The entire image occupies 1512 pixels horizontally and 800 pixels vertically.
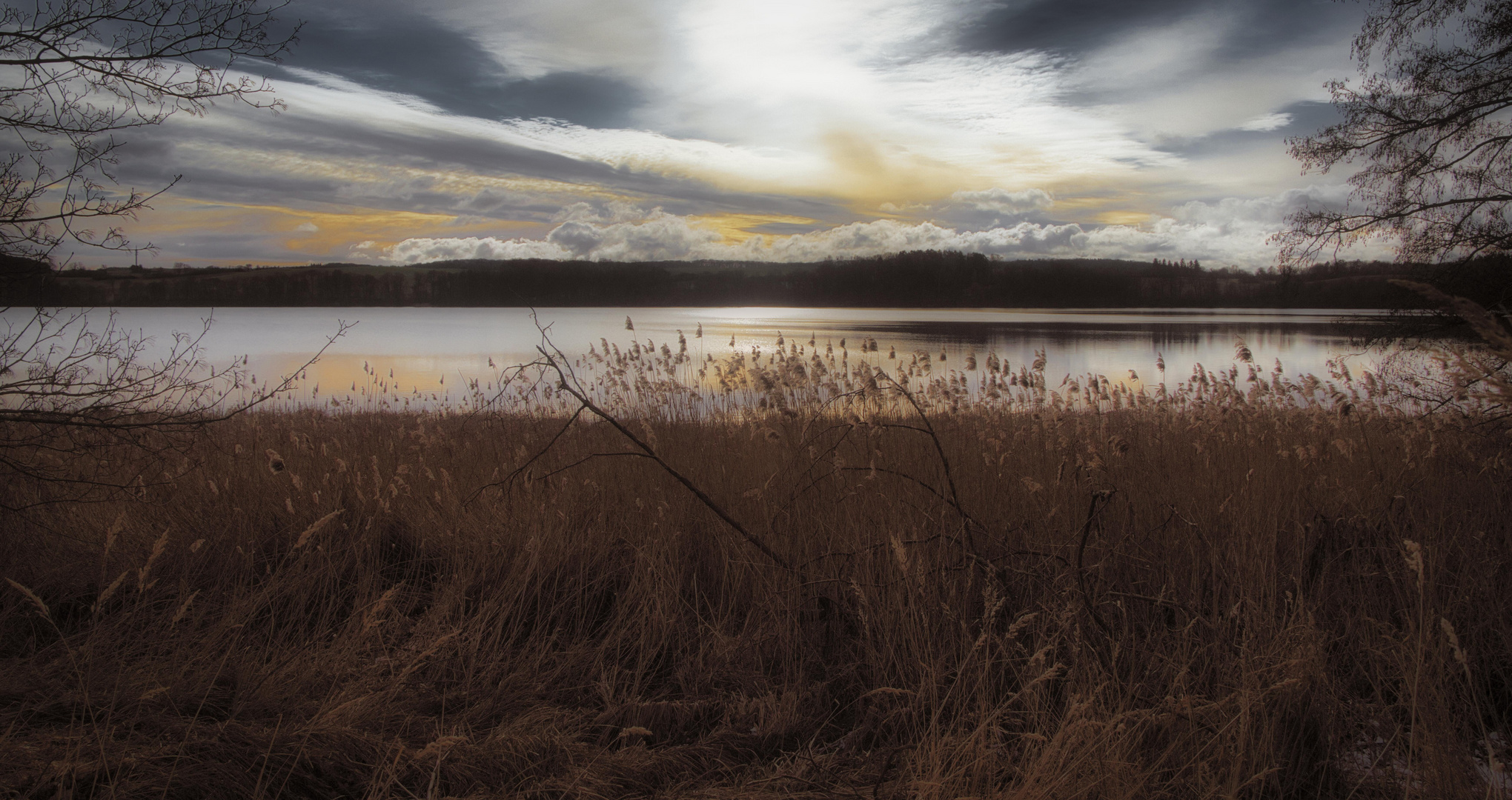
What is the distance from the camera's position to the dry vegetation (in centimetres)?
221

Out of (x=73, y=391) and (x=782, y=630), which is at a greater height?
(x=73, y=391)

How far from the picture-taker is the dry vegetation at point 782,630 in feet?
7.26

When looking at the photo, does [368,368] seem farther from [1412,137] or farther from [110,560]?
[1412,137]

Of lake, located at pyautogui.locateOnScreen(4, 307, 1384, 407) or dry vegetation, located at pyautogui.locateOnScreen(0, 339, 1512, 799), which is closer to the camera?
dry vegetation, located at pyautogui.locateOnScreen(0, 339, 1512, 799)

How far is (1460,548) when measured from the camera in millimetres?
3455

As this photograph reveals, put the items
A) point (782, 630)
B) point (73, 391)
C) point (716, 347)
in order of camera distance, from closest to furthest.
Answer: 1. point (782, 630)
2. point (73, 391)
3. point (716, 347)

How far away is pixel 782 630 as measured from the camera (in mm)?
3105

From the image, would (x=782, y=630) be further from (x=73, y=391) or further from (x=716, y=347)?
(x=716, y=347)

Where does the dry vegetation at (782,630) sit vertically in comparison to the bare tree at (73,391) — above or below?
below

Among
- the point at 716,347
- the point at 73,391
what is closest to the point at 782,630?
the point at 73,391

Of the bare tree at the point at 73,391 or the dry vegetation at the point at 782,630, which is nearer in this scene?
the dry vegetation at the point at 782,630

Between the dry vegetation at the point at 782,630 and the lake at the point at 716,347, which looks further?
the lake at the point at 716,347

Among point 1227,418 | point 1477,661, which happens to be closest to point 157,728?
point 1477,661

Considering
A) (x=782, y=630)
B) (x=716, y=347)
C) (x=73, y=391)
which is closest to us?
(x=782, y=630)
